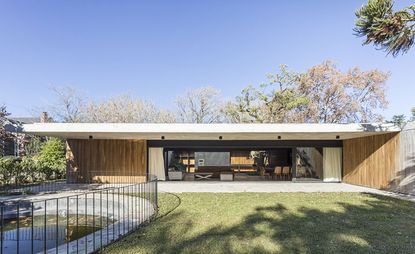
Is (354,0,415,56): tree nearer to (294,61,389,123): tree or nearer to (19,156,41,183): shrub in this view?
(19,156,41,183): shrub

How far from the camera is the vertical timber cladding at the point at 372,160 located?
38.4 feet

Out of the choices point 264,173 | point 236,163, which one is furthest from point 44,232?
point 236,163

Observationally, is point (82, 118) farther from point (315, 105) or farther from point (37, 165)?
point (315, 105)

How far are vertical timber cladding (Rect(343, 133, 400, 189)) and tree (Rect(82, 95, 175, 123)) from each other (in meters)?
18.2

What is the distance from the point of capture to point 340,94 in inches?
961

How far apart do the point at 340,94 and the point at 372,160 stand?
12.6m

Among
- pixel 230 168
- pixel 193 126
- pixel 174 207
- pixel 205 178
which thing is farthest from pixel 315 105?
pixel 174 207

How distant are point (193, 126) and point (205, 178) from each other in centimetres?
568

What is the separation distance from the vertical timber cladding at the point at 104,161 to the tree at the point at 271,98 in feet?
37.7

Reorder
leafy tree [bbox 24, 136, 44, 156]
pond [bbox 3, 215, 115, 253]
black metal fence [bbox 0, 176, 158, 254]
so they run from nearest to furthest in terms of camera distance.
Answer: black metal fence [bbox 0, 176, 158, 254] < pond [bbox 3, 215, 115, 253] < leafy tree [bbox 24, 136, 44, 156]

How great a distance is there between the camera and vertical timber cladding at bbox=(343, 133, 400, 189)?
11.7 metres

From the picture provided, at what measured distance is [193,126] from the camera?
1238 cm

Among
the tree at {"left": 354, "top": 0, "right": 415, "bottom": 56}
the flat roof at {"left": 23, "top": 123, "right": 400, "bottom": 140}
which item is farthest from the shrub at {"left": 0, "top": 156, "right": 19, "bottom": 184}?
the tree at {"left": 354, "top": 0, "right": 415, "bottom": 56}

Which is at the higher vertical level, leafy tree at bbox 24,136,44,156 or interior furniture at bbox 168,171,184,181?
leafy tree at bbox 24,136,44,156
